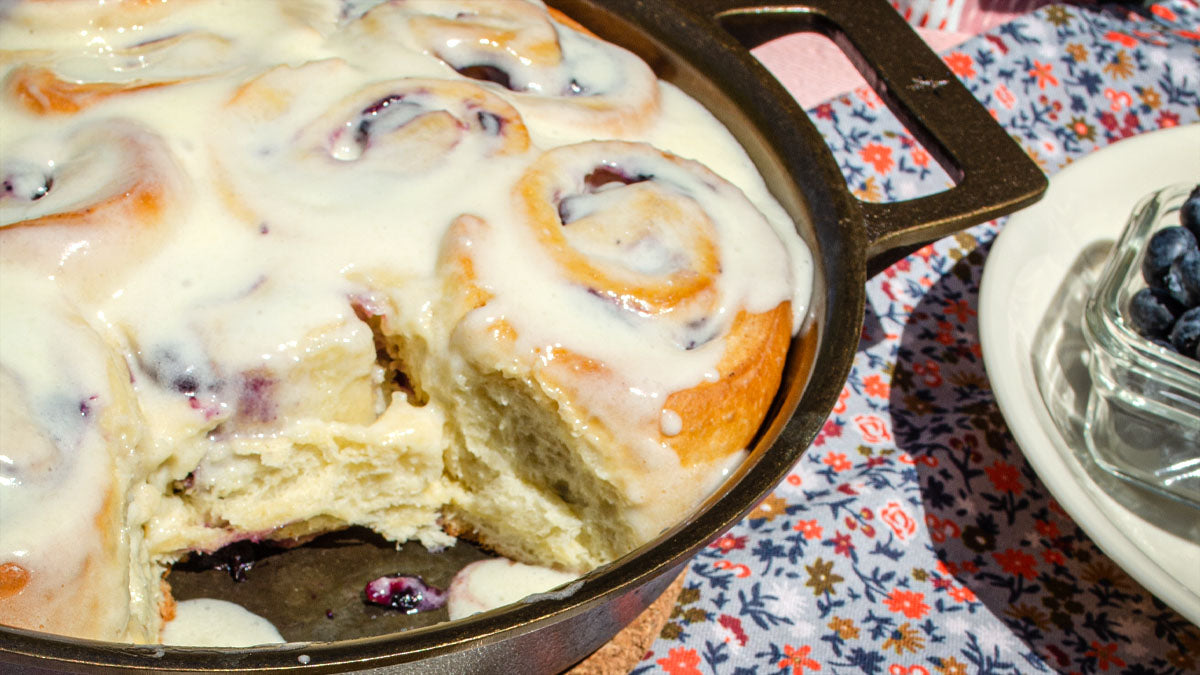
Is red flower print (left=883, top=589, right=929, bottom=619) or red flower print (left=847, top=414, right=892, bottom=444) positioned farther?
red flower print (left=847, top=414, right=892, bottom=444)

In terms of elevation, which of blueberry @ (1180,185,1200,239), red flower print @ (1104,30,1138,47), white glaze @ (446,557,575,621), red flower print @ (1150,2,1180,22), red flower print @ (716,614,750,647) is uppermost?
blueberry @ (1180,185,1200,239)

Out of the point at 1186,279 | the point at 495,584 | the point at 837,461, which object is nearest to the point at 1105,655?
the point at 837,461

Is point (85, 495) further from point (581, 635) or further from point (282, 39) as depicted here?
point (282, 39)

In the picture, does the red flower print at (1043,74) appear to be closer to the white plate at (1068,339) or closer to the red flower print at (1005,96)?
the red flower print at (1005,96)

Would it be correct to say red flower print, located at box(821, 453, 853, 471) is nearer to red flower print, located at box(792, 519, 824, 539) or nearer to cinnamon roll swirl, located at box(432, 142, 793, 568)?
red flower print, located at box(792, 519, 824, 539)

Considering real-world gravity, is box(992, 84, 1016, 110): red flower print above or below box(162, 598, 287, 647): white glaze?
above

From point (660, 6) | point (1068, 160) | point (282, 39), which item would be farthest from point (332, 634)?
point (1068, 160)

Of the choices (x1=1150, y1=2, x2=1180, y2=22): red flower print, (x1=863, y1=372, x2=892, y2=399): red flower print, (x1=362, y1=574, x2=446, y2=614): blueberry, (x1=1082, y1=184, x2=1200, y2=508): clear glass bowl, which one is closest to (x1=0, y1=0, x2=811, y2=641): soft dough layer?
(x1=362, y1=574, x2=446, y2=614): blueberry

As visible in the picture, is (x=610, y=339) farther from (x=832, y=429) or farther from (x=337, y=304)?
(x=832, y=429)
